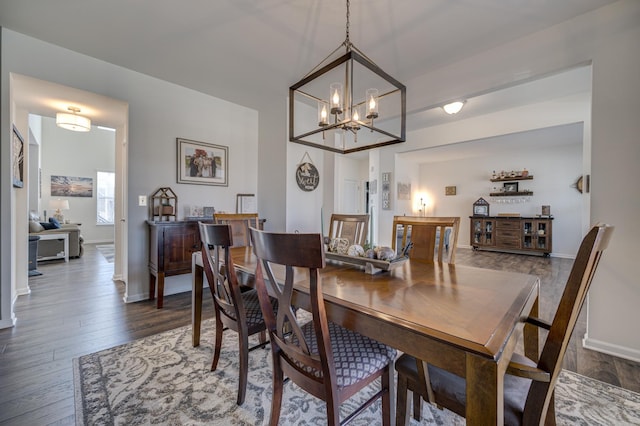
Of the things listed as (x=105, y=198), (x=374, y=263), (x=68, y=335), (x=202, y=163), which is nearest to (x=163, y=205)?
(x=202, y=163)

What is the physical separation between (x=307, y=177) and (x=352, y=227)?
1.84 m

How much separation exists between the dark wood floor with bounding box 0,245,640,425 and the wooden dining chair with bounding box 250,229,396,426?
3.96 ft

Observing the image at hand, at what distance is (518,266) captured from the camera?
15.9 ft

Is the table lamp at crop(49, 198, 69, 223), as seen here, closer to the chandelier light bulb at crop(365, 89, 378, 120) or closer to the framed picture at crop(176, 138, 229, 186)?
the framed picture at crop(176, 138, 229, 186)

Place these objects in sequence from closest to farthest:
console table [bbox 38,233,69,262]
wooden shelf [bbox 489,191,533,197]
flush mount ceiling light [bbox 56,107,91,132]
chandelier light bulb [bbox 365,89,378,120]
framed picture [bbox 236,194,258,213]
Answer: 1. chandelier light bulb [bbox 365,89,378,120]
2. flush mount ceiling light [bbox 56,107,91,132]
3. framed picture [bbox 236,194,258,213]
4. console table [bbox 38,233,69,262]
5. wooden shelf [bbox 489,191,533,197]

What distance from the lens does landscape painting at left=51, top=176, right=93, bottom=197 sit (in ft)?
23.7

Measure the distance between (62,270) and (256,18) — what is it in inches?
195

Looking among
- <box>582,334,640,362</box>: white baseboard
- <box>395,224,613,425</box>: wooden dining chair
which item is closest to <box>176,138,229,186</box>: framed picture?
<box>395,224,613,425</box>: wooden dining chair

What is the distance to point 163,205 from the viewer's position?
3.18m

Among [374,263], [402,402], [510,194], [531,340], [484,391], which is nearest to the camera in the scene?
[484,391]

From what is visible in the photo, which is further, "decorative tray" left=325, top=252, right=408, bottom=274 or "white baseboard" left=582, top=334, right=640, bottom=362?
"white baseboard" left=582, top=334, right=640, bottom=362

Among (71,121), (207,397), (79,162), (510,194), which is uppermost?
(79,162)

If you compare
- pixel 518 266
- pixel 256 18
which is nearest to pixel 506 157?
pixel 518 266

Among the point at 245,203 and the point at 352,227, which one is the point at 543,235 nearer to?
the point at 352,227
